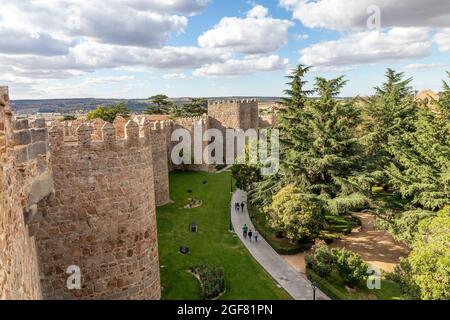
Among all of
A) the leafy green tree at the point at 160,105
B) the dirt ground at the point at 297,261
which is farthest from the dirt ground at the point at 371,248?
the leafy green tree at the point at 160,105

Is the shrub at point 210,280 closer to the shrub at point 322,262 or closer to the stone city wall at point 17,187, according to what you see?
the shrub at point 322,262

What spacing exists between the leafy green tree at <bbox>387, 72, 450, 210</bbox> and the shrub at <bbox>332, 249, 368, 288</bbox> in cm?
797

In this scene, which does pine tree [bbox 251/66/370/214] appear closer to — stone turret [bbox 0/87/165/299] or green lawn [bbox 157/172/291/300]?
green lawn [bbox 157/172/291/300]

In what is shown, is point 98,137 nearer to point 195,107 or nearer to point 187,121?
point 187,121

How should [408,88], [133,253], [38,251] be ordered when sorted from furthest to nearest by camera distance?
[408,88]
[133,253]
[38,251]

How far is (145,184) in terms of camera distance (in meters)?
12.9

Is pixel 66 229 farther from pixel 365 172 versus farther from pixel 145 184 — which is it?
pixel 365 172

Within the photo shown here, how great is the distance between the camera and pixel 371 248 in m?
25.2

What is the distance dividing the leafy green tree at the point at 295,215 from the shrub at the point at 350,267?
344 cm

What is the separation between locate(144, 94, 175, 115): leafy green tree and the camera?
2876 inches

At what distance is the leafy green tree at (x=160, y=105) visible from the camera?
73.1m

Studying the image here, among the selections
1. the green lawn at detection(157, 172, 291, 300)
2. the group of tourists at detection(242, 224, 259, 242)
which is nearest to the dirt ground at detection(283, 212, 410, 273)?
the group of tourists at detection(242, 224, 259, 242)
